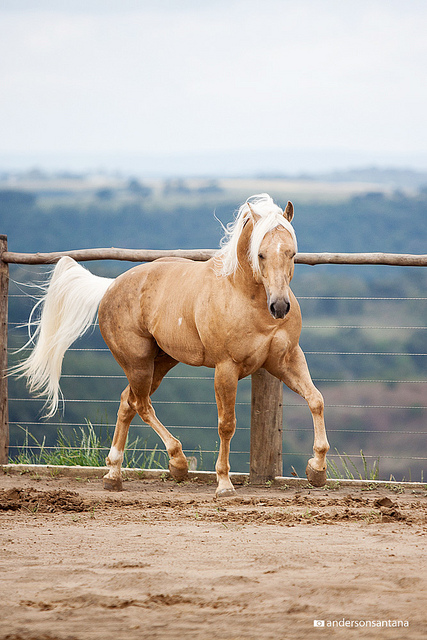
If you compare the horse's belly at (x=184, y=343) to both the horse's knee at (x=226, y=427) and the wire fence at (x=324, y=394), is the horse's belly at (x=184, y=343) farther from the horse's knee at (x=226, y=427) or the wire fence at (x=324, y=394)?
the wire fence at (x=324, y=394)

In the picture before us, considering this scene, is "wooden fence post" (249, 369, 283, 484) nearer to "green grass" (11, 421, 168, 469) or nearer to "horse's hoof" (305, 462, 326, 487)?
"horse's hoof" (305, 462, 326, 487)

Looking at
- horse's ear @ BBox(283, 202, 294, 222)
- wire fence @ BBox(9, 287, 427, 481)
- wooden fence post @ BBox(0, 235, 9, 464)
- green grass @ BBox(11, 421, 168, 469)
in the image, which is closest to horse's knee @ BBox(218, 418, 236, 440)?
green grass @ BBox(11, 421, 168, 469)

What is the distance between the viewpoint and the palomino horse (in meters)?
4.21

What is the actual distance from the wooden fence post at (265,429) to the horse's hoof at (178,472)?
51 cm

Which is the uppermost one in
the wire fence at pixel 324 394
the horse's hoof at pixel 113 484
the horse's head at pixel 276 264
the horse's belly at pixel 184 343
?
the horse's head at pixel 276 264

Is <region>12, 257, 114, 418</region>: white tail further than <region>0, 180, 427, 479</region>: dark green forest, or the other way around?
<region>0, 180, 427, 479</region>: dark green forest

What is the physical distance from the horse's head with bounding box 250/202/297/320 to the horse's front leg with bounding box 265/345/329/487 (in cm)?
59

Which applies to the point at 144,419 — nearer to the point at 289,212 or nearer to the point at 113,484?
the point at 113,484

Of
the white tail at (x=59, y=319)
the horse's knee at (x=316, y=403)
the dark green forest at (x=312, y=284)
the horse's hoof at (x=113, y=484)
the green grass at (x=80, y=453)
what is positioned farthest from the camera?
the dark green forest at (x=312, y=284)

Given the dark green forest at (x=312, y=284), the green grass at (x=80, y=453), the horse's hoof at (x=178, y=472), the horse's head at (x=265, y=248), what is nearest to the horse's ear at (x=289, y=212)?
the horse's head at (x=265, y=248)

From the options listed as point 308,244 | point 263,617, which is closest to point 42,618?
point 263,617

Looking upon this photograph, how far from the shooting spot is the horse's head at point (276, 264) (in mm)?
3873

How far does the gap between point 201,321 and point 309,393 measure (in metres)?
0.84

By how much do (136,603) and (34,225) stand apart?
47027mm
